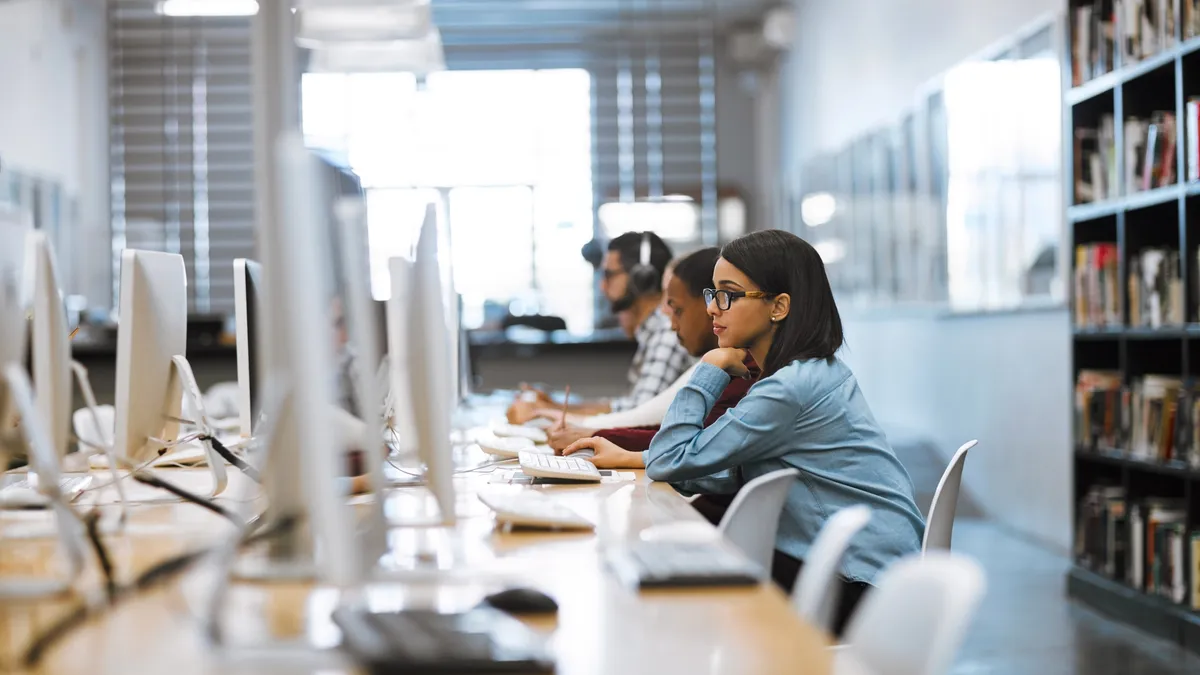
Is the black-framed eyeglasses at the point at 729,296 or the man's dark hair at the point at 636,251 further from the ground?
the man's dark hair at the point at 636,251

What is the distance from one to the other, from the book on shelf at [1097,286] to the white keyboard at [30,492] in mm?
3256

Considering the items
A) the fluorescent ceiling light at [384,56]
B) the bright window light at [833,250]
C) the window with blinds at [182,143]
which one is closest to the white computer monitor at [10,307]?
the fluorescent ceiling light at [384,56]

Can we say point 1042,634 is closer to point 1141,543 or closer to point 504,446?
point 1141,543

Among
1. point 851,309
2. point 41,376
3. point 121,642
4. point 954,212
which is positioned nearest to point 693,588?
point 121,642

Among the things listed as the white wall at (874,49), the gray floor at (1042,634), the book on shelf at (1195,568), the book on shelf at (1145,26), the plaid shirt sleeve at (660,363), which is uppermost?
the white wall at (874,49)

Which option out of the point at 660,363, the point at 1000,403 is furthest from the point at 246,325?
the point at 1000,403

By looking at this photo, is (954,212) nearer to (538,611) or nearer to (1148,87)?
(1148,87)

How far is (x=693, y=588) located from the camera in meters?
1.36

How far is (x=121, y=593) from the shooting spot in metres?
1.39

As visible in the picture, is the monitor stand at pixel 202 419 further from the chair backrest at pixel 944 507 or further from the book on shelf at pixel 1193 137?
the book on shelf at pixel 1193 137

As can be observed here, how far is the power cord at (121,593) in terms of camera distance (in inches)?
45.0

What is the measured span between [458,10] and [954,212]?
527cm

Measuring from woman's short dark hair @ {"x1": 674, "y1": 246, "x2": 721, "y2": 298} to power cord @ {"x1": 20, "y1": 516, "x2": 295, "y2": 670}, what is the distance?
178 cm

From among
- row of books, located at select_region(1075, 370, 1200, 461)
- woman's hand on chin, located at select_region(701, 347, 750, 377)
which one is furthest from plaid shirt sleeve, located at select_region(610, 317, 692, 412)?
row of books, located at select_region(1075, 370, 1200, 461)
